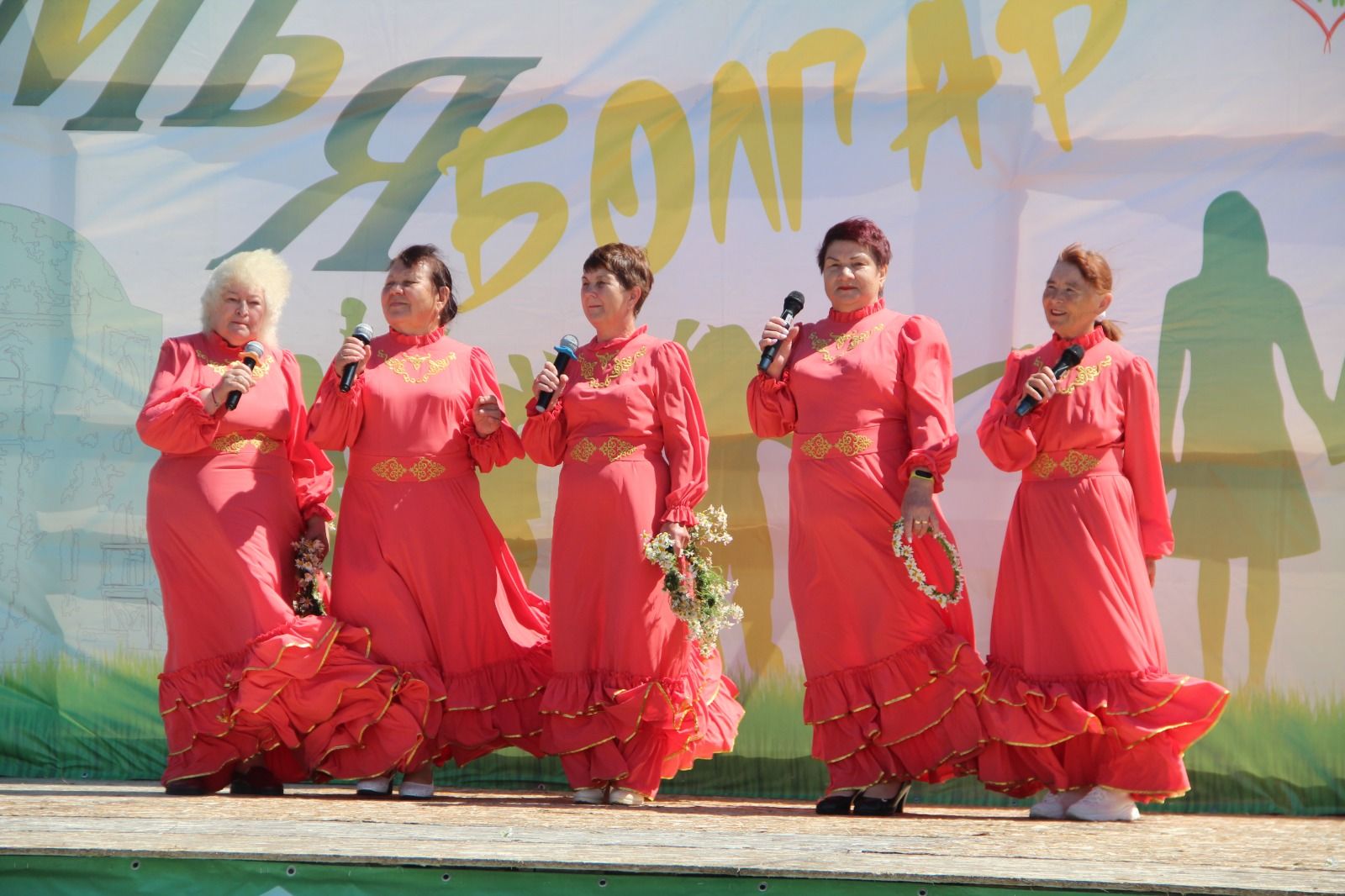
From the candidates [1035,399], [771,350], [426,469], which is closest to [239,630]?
[426,469]

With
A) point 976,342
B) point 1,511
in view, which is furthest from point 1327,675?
point 1,511

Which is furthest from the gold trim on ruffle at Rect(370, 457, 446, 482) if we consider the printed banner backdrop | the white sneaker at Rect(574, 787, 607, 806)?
the white sneaker at Rect(574, 787, 607, 806)

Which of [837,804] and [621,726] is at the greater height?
[621,726]

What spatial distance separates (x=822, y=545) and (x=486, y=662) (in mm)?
1244

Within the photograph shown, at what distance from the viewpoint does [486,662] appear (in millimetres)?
5309

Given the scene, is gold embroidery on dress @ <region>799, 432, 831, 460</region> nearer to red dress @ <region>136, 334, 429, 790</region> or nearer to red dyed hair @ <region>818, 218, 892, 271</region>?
red dyed hair @ <region>818, 218, 892, 271</region>

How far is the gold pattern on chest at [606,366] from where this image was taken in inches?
206

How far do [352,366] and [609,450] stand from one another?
893 mm

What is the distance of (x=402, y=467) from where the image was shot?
526 cm

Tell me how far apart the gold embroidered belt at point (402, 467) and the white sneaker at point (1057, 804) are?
2255mm

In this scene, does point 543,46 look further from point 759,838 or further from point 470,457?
point 759,838

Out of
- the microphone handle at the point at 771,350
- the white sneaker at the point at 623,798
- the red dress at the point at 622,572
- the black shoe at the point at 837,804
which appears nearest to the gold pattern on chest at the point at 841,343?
the microphone handle at the point at 771,350

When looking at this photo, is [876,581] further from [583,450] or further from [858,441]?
[583,450]

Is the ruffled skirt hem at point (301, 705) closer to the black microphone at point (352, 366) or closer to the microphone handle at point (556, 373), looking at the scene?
the black microphone at point (352, 366)
